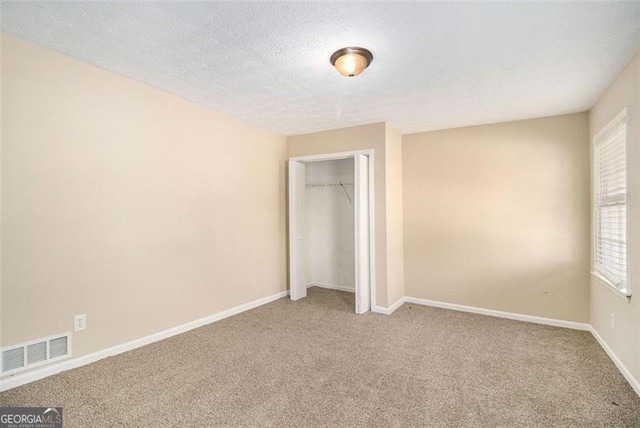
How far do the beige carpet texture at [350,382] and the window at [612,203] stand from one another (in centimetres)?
75

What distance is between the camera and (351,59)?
7.45 feet

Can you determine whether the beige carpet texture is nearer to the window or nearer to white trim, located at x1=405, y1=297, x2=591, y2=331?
white trim, located at x1=405, y1=297, x2=591, y2=331

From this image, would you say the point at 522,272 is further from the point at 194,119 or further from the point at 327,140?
the point at 194,119

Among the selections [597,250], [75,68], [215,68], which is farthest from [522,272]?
[75,68]

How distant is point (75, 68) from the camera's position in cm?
254

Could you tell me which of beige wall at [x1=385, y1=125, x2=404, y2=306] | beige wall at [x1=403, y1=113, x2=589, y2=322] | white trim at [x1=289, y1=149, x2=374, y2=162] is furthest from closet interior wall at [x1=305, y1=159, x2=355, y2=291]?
beige wall at [x1=403, y1=113, x2=589, y2=322]

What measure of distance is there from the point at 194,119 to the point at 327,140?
1.75 metres

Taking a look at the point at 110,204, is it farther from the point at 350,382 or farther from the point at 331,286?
the point at 331,286

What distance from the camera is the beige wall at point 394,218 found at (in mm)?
4113

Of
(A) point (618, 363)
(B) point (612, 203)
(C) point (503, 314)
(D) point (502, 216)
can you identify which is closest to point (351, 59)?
(B) point (612, 203)

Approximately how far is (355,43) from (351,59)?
110mm

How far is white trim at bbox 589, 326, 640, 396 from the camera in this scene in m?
2.28

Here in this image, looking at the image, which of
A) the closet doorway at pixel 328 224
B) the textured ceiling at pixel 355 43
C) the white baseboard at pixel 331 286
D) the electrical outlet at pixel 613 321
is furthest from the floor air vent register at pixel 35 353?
the electrical outlet at pixel 613 321

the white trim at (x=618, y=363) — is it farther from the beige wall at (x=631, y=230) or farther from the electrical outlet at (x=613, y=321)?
the electrical outlet at (x=613, y=321)
